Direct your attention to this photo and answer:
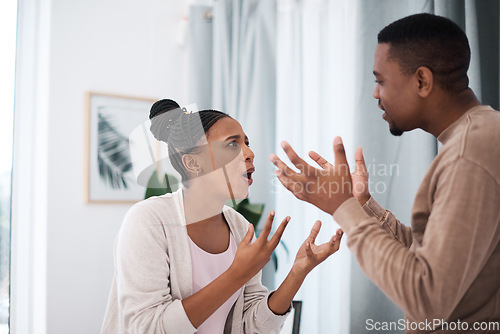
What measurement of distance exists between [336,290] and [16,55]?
5.40 ft

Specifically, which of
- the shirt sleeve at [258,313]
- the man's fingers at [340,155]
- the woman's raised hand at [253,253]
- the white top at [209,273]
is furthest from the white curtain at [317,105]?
the man's fingers at [340,155]

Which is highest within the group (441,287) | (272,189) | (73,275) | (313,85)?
(313,85)

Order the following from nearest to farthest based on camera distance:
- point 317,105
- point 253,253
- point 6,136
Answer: point 253,253 → point 317,105 → point 6,136

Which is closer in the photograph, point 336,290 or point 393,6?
point 393,6

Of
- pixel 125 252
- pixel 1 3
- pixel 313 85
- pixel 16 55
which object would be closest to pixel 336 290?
pixel 313 85

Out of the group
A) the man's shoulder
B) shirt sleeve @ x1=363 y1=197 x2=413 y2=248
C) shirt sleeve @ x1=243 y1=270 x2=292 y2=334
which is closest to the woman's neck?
shirt sleeve @ x1=243 y1=270 x2=292 y2=334

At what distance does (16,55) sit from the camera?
6.12 feet

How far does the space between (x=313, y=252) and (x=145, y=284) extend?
0.38m

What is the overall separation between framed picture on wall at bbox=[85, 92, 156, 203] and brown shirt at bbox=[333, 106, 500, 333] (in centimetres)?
140

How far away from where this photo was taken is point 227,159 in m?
0.99

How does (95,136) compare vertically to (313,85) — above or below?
below

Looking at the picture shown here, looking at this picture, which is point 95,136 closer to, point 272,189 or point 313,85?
point 272,189

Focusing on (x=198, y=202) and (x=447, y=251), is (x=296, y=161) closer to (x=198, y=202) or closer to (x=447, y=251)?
(x=447, y=251)

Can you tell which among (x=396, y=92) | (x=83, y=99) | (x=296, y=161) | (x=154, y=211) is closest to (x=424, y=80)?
(x=396, y=92)
